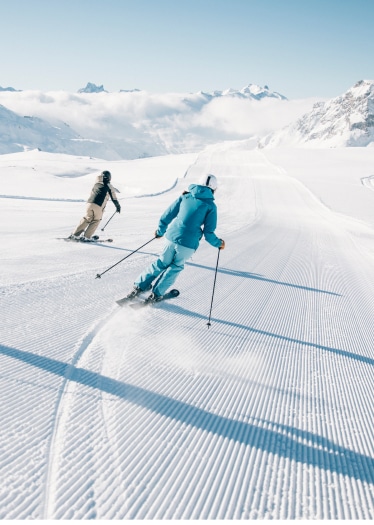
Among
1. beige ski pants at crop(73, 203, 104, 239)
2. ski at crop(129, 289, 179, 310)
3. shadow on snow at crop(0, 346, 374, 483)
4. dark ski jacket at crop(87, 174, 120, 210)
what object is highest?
dark ski jacket at crop(87, 174, 120, 210)

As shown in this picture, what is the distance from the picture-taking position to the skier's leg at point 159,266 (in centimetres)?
569

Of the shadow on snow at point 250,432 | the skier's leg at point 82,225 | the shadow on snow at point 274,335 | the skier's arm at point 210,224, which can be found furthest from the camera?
the skier's leg at point 82,225

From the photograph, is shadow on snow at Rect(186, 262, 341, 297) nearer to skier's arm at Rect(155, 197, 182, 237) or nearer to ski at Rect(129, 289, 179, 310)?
ski at Rect(129, 289, 179, 310)

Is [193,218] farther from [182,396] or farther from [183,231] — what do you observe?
[182,396]

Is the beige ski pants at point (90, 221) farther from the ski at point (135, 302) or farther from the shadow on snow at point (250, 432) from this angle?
the shadow on snow at point (250, 432)

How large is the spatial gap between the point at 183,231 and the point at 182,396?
8.55 feet

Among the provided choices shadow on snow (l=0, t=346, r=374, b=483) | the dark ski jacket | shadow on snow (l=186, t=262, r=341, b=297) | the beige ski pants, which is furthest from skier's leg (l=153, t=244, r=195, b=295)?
the dark ski jacket

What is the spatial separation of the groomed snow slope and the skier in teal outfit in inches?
16.9

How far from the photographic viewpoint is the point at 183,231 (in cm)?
558

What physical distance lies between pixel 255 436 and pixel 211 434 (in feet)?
1.19

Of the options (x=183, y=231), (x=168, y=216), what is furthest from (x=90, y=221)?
(x=183, y=231)

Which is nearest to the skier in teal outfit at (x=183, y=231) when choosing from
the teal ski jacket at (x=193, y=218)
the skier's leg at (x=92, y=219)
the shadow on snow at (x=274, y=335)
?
the teal ski jacket at (x=193, y=218)

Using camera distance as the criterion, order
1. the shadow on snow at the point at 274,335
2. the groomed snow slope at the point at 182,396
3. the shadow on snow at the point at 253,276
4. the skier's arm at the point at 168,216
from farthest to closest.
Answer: the shadow on snow at the point at 253,276 < the skier's arm at the point at 168,216 < the shadow on snow at the point at 274,335 < the groomed snow slope at the point at 182,396

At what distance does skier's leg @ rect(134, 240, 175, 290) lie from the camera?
5688mm
